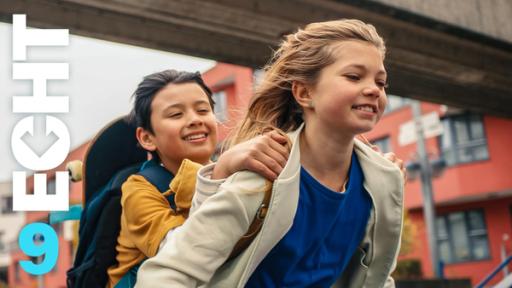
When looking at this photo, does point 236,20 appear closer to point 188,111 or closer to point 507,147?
point 188,111

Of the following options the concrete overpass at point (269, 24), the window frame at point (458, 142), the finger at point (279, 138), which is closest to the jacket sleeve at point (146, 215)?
the finger at point (279, 138)

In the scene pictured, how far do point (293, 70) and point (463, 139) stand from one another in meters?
29.1

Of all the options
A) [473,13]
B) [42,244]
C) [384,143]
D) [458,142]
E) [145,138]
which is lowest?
[42,244]

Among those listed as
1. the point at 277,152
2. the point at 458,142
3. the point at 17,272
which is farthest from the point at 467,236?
the point at 17,272

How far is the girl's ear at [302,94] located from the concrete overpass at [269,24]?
7.50 m

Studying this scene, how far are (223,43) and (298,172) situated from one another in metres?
10.1

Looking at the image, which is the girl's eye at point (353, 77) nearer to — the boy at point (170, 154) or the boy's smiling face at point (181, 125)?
the boy at point (170, 154)

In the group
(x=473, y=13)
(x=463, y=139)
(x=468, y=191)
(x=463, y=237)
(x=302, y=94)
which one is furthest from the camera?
(x=463, y=237)

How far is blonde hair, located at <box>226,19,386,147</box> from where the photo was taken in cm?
225

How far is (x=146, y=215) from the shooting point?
8.05ft

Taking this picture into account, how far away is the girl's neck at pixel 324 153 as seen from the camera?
221 centimetres

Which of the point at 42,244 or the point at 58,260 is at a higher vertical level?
the point at 42,244

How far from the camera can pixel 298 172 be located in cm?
208

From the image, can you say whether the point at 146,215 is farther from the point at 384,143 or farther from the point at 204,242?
the point at 384,143
